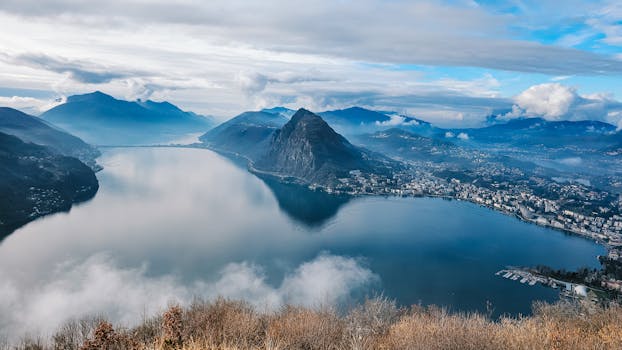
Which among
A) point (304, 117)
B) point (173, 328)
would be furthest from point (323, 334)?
point (304, 117)

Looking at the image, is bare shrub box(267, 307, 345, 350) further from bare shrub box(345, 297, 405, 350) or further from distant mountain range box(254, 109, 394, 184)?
distant mountain range box(254, 109, 394, 184)

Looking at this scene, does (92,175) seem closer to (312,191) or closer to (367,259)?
(312,191)

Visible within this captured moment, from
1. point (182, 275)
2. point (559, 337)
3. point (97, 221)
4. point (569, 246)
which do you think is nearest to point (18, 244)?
point (97, 221)

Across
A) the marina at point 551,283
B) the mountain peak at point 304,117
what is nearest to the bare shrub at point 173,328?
the marina at point 551,283

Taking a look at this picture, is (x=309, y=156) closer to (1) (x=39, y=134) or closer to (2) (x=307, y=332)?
(1) (x=39, y=134)

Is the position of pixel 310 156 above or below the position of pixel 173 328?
below
